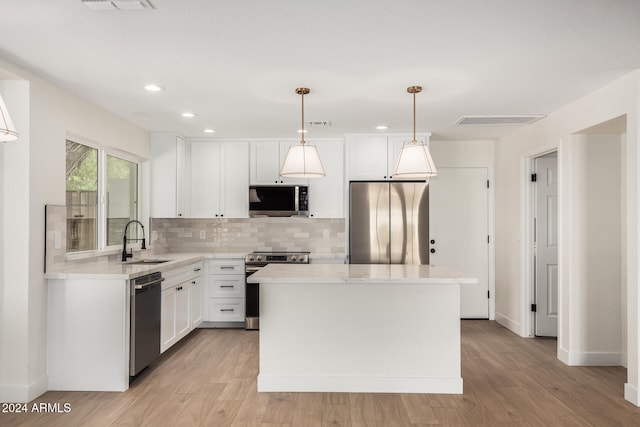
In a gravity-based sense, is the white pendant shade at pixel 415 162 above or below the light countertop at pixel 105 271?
above

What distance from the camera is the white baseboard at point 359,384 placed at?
3.25 metres

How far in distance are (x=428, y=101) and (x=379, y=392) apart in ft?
7.90

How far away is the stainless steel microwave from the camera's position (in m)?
5.31

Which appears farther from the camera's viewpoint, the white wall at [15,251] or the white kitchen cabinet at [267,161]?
the white kitchen cabinet at [267,161]

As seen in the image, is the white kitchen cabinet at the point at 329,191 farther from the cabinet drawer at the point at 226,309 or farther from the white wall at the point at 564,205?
the white wall at the point at 564,205

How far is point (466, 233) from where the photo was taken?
18.5ft

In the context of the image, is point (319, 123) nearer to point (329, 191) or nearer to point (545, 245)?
point (329, 191)

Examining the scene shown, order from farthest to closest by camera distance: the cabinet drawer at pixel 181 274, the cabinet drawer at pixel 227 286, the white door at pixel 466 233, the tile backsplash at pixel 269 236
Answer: the tile backsplash at pixel 269 236
the white door at pixel 466 233
the cabinet drawer at pixel 227 286
the cabinet drawer at pixel 181 274

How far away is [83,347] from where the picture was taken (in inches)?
129

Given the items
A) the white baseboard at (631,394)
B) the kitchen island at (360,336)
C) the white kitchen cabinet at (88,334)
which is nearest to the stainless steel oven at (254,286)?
the kitchen island at (360,336)

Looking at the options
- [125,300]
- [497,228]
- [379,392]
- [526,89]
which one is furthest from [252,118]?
[497,228]

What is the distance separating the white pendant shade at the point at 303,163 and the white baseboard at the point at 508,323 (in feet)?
10.6

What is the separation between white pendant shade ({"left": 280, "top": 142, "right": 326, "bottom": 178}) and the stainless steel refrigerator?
1931 millimetres

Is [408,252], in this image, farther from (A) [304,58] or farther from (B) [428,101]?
(A) [304,58]
